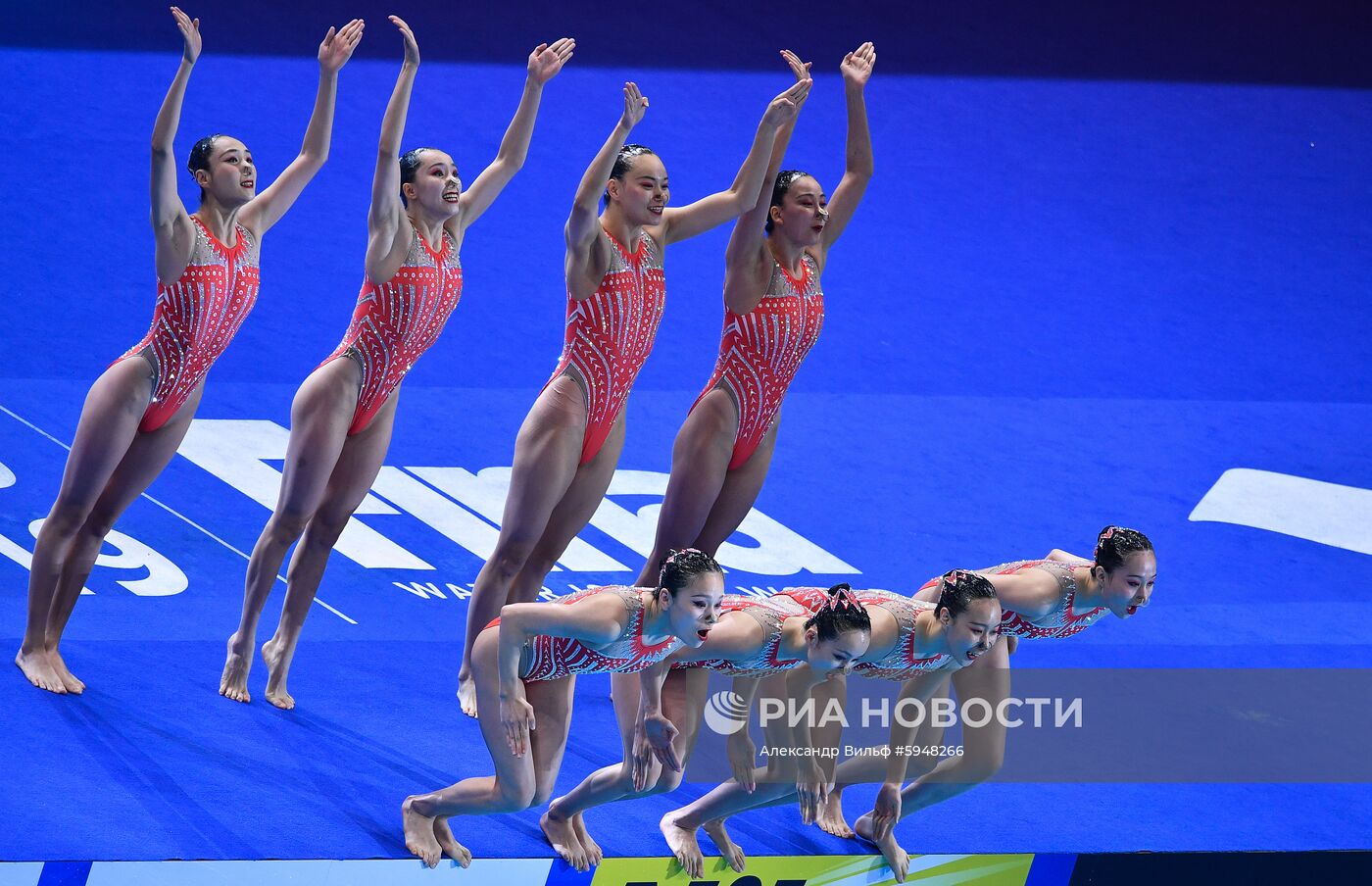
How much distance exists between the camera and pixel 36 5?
32.5 feet

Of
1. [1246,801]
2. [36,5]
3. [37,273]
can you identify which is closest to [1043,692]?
[1246,801]

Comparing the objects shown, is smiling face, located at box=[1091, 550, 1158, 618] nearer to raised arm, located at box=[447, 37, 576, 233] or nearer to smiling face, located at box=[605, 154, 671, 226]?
smiling face, located at box=[605, 154, 671, 226]

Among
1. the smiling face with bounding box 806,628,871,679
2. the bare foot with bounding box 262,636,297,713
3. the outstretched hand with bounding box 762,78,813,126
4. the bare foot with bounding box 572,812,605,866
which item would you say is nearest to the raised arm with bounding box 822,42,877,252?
the outstretched hand with bounding box 762,78,813,126

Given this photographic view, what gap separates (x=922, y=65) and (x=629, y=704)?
22.5ft

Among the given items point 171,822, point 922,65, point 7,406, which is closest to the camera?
point 171,822

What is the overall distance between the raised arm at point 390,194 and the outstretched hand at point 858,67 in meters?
1.41

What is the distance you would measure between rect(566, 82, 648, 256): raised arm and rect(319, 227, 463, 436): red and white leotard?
457mm

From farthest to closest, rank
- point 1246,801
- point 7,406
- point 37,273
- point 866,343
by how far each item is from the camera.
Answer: point 866,343 → point 37,273 → point 7,406 → point 1246,801

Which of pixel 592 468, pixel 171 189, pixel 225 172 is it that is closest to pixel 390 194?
pixel 225 172

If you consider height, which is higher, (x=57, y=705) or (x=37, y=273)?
(x=37, y=273)

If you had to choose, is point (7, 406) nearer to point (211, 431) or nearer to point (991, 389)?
point (211, 431)

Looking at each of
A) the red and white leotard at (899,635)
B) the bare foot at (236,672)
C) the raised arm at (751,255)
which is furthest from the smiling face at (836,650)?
the bare foot at (236,672)

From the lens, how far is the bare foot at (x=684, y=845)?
480 centimetres

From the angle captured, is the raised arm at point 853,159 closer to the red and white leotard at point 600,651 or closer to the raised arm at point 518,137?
the raised arm at point 518,137
